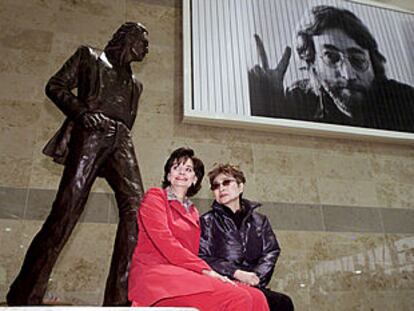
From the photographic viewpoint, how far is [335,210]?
4.32 meters

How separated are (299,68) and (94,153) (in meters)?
3.18

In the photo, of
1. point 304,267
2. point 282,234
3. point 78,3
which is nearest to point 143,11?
point 78,3

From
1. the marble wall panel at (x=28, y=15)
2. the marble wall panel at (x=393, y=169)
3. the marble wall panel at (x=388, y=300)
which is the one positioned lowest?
the marble wall panel at (x=388, y=300)

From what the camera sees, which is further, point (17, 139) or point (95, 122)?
point (17, 139)

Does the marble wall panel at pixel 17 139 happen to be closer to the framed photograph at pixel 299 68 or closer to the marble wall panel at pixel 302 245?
the framed photograph at pixel 299 68

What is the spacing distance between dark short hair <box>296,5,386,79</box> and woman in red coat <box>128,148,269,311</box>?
10.5 ft

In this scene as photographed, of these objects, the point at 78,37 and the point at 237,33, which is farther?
the point at 237,33

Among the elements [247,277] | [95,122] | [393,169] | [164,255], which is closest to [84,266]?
[95,122]

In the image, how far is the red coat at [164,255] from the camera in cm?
186

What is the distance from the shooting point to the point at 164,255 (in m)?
2.03

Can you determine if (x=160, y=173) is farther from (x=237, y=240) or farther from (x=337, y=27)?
(x=337, y=27)

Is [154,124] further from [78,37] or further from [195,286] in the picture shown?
[195,286]

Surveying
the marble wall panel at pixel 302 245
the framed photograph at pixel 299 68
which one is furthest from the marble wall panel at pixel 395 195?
the marble wall panel at pixel 302 245

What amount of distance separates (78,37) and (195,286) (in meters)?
3.52
